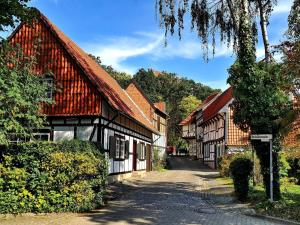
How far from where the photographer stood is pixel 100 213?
1447 cm

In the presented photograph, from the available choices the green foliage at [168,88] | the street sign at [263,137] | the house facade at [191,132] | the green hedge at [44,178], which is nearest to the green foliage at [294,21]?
the street sign at [263,137]

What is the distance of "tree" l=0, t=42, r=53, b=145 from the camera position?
47.9 feet

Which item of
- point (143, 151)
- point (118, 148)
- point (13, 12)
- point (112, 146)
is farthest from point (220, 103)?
point (13, 12)

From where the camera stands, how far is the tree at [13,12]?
37.2ft

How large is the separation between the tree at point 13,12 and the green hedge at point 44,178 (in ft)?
14.4

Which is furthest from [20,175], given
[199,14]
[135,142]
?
[135,142]

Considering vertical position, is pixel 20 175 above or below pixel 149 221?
above

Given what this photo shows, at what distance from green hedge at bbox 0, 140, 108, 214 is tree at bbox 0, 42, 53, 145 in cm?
86

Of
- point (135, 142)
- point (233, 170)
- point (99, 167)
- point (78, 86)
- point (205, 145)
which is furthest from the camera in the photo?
point (205, 145)

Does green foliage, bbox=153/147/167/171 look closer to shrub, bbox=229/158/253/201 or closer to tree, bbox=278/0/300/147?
shrub, bbox=229/158/253/201

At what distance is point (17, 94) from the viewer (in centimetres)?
1467

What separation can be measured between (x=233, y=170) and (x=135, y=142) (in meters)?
13.6

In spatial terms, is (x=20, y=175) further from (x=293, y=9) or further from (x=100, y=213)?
(x=293, y=9)

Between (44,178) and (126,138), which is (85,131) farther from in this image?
(44,178)
